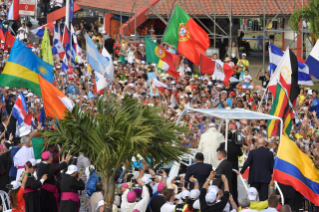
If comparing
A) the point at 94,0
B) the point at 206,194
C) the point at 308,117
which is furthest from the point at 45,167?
the point at 94,0

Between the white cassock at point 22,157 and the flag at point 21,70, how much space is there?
1559 mm

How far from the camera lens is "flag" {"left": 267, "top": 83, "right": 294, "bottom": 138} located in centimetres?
1202

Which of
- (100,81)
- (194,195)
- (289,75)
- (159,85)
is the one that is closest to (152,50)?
(159,85)

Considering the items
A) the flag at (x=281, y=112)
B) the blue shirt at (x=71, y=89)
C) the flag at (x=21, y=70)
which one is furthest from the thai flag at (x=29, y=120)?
the flag at (x=281, y=112)

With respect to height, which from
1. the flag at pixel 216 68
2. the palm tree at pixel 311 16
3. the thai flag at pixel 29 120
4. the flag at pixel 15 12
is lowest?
the thai flag at pixel 29 120

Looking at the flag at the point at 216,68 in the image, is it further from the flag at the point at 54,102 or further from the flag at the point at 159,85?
the flag at the point at 54,102

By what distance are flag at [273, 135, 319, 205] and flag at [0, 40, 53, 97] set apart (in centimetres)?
596

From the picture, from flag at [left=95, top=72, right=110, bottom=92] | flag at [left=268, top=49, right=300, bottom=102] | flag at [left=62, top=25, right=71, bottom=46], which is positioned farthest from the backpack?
flag at [left=62, top=25, right=71, bottom=46]

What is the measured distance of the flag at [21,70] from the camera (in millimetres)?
13695

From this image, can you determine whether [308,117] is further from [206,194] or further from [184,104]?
[206,194]

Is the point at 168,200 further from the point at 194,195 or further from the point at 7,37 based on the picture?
the point at 7,37

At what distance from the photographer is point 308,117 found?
606 inches

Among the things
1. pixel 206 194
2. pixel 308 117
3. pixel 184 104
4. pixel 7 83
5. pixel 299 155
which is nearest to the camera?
pixel 206 194

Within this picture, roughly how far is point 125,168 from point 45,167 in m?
1.83
